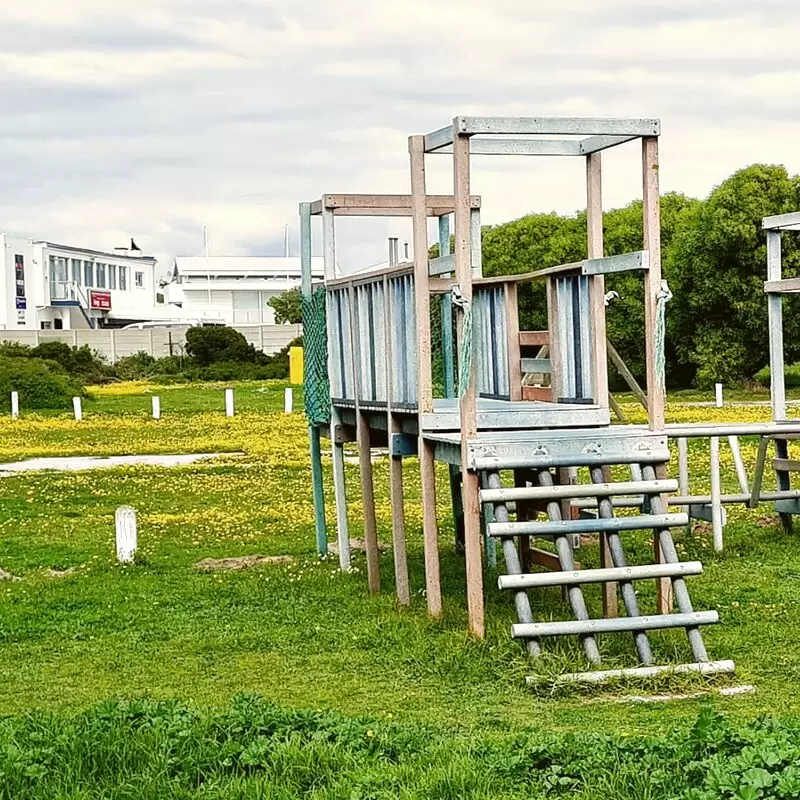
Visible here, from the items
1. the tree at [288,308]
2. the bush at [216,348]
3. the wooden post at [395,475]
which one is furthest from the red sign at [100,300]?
the wooden post at [395,475]

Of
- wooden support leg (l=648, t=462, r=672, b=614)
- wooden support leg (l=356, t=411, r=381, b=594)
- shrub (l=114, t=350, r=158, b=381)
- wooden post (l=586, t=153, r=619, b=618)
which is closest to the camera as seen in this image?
wooden support leg (l=648, t=462, r=672, b=614)

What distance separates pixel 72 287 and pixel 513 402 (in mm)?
98380

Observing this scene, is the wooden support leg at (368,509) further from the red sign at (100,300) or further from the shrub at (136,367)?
the red sign at (100,300)

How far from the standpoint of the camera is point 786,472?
16172 mm

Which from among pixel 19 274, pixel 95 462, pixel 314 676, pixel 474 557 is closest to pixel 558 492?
pixel 474 557

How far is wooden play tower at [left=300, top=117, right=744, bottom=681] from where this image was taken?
10.1m

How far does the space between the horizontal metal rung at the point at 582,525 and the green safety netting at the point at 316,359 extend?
199 inches

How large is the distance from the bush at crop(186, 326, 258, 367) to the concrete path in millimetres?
38897

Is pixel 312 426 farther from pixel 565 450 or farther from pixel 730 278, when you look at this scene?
pixel 730 278

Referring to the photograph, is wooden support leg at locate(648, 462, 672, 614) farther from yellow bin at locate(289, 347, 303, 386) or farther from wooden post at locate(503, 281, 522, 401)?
yellow bin at locate(289, 347, 303, 386)

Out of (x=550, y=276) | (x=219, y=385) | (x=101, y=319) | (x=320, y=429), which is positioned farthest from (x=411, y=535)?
(x=101, y=319)

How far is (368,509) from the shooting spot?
13539 millimetres

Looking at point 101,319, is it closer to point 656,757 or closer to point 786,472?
point 786,472

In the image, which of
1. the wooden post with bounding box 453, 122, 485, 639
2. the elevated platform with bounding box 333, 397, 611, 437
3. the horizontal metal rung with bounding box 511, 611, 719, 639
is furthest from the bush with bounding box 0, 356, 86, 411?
the horizontal metal rung with bounding box 511, 611, 719, 639
